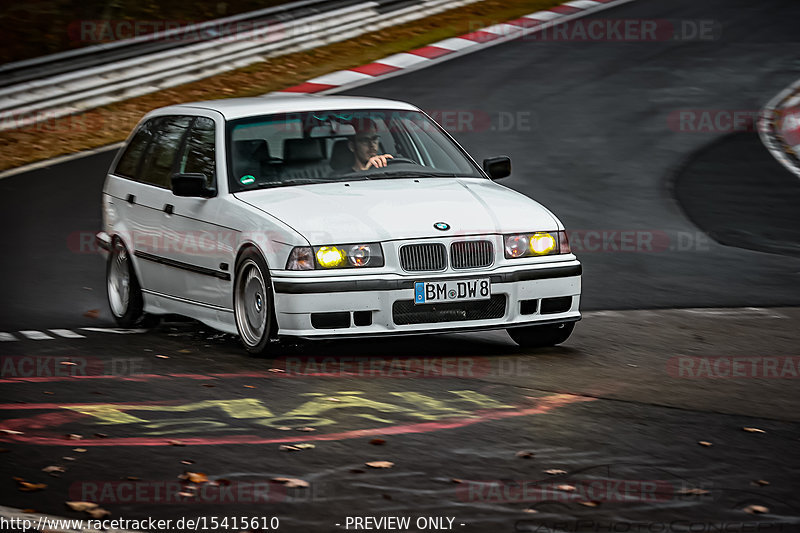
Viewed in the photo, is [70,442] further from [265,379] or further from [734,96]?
[734,96]

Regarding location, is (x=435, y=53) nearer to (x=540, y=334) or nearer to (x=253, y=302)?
(x=540, y=334)

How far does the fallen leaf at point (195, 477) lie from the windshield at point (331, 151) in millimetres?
3755

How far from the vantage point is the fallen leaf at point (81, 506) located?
217 inches

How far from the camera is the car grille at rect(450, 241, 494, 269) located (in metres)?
8.86

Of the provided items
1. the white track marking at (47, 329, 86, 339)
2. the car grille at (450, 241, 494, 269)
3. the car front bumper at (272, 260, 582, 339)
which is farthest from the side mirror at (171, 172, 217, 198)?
the car grille at (450, 241, 494, 269)

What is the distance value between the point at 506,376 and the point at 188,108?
373cm

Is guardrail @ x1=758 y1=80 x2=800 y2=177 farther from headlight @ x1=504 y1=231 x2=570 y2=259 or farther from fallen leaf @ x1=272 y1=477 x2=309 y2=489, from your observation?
fallen leaf @ x1=272 y1=477 x2=309 y2=489

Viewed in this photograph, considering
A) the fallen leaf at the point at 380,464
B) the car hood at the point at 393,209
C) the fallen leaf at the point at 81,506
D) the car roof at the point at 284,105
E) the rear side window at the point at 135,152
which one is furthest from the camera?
the rear side window at the point at 135,152

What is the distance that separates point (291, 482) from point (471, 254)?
328 centimetres

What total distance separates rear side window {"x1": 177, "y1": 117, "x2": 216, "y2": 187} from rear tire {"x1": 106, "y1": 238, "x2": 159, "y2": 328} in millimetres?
1077

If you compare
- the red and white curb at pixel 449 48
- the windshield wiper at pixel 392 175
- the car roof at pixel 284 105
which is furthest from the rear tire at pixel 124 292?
the red and white curb at pixel 449 48

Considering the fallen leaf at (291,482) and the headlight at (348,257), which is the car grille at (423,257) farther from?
the fallen leaf at (291,482)

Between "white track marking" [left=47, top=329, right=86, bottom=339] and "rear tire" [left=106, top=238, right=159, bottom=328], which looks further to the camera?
"rear tire" [left=106, top=238, right=159, bottom=328]

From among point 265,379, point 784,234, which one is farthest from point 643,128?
point 265,379
